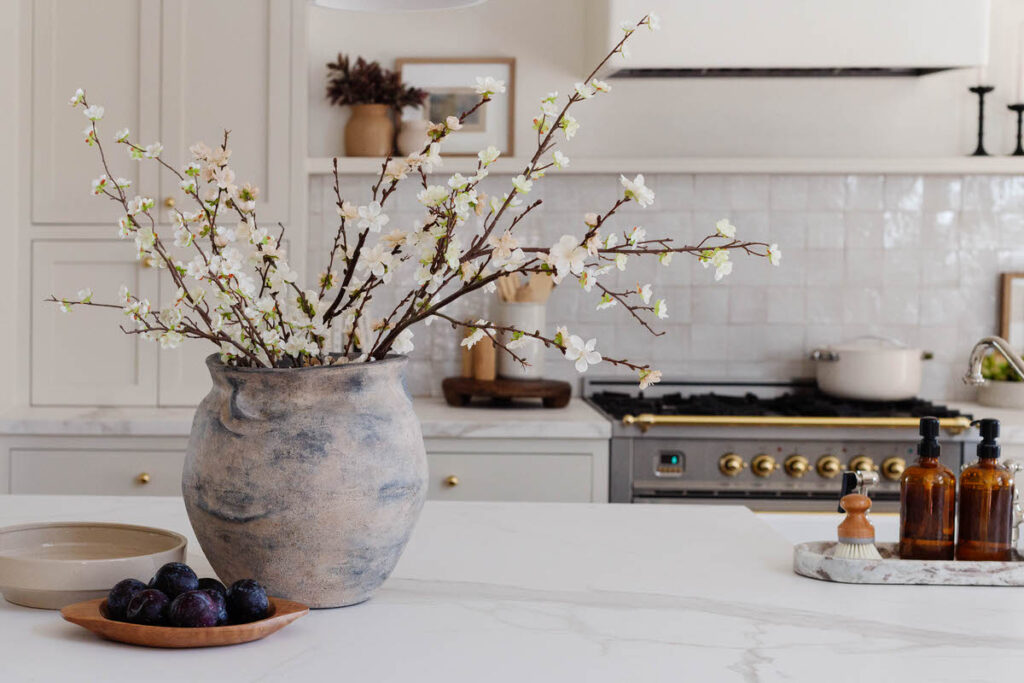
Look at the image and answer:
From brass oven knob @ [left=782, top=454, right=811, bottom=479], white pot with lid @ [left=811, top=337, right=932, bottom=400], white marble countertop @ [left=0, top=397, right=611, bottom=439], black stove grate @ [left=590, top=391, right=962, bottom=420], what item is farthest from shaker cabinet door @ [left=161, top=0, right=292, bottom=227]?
white pot with lid @ [left=811, top=337, right=932, bottom=400]

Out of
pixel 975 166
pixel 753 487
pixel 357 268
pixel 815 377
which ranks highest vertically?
pixel 975 166

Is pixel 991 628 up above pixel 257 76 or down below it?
below

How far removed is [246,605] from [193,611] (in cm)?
5

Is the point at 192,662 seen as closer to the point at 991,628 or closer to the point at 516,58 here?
the point at 991,628

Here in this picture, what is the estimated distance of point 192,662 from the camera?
41.9 inches

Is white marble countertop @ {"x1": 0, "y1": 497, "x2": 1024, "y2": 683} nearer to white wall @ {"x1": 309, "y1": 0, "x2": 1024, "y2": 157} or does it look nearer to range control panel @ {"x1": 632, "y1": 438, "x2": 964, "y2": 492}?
range control panel @ {"x1": 632, "y1": 438, "x2": 964, "y2": 492}

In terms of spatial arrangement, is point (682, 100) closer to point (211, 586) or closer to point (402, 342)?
point (402, 342)

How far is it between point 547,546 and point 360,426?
48 cm

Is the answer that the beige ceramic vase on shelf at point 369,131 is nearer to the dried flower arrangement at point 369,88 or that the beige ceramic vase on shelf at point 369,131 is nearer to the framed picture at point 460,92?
the dried flower arrangement at point 369,88

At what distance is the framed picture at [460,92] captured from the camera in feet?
11.8

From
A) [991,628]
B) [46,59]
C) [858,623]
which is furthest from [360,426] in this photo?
[46,59]

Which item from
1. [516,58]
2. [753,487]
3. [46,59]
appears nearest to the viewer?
[753,487]

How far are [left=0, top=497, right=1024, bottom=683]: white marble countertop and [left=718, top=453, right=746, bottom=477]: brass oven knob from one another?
1.34 meters

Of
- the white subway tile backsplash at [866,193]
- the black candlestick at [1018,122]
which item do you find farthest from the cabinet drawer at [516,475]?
the black candlestick at [1018,122]
